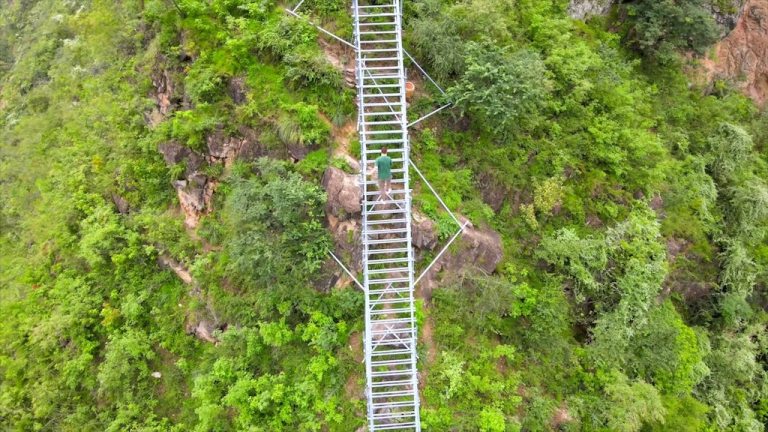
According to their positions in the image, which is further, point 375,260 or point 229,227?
point 229,227

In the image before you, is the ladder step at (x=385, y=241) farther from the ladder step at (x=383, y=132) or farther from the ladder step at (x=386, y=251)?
the ladder step at (x=383, y=132)

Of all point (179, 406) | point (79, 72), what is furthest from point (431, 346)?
point (79, 72)

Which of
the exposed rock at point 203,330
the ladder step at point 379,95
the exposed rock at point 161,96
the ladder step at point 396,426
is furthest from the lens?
the exposed rock at point 161,96

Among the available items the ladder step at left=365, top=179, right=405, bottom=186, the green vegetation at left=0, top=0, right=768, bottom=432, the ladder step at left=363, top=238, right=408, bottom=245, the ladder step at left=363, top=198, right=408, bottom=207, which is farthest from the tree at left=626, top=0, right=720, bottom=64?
the ladder step at left=363, top=238, right=408, bottom=245

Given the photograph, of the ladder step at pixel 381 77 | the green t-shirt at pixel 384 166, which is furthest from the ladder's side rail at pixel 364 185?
the green t-shirt at pixel 384 166

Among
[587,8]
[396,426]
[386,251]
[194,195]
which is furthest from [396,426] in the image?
[587,8]

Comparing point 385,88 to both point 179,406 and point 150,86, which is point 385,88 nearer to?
point 150,86
